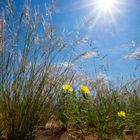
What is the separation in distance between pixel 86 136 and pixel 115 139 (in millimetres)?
430

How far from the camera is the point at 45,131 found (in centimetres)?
328

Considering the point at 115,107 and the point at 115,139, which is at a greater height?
the point at 115,107

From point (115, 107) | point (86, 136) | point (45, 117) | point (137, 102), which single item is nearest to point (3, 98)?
point (45, 117)

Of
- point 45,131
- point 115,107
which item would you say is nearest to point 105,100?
point 115,107

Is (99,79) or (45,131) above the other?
(99,79)

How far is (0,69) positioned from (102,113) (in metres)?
1.17

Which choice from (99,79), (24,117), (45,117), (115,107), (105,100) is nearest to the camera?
(24,117)

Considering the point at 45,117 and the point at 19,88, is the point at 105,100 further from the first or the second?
the point at 19,88

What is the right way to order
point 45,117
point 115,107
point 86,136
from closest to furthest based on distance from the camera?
point 45,117, point 86,136, point 115,107

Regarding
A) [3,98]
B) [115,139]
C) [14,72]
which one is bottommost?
[115,139]

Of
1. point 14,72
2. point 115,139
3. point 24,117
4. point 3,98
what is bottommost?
point 115,139

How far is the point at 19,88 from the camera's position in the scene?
2.78 meters

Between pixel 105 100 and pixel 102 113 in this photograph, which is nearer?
pixel 102 113

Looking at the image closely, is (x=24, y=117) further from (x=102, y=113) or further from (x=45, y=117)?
(x=102, y=113)
